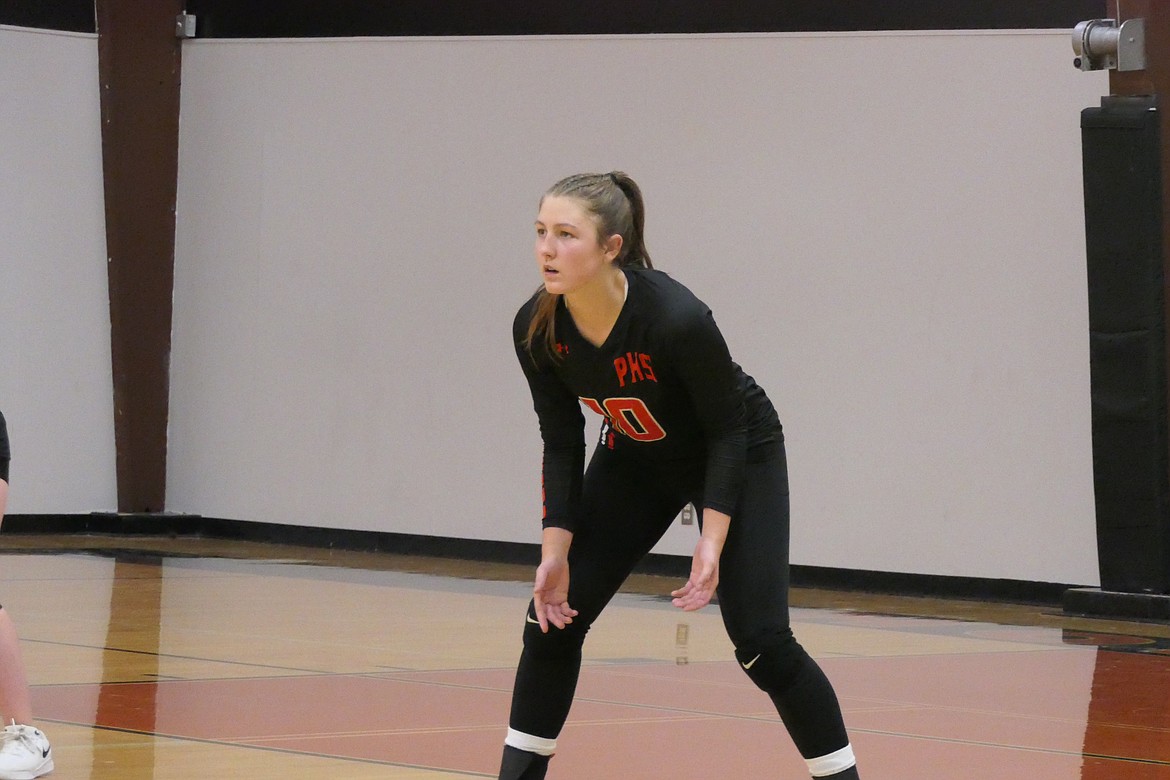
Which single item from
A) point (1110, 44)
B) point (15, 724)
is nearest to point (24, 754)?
point (15, 724)

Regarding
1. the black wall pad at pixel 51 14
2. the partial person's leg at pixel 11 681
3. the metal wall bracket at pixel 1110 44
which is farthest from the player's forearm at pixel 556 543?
the black wall pad at pixel 51 14

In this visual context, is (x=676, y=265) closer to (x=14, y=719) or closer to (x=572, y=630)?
(x=14, y=719)

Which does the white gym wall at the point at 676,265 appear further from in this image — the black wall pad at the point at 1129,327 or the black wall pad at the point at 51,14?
the black wall pad at the point at 51,14

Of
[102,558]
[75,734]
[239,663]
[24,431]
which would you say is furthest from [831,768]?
[24,431]

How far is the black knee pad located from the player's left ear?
773mm

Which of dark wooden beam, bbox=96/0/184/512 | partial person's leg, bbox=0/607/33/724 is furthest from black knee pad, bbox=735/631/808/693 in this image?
dark wooden beam, bbox=96/0/184/512

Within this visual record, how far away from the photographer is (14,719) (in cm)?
426

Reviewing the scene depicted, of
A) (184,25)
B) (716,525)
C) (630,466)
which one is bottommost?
(716,525)

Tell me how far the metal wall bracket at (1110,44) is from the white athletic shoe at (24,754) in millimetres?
5670

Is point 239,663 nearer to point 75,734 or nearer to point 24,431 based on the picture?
point 75,734

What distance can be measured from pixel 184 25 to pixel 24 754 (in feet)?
27.6

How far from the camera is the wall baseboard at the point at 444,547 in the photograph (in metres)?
9.12

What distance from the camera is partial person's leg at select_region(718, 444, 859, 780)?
3477mm

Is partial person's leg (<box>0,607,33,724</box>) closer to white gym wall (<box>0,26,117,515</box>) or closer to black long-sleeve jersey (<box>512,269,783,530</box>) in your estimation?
black long-sleeve jersey (<box>512,269,783,530</box>)
